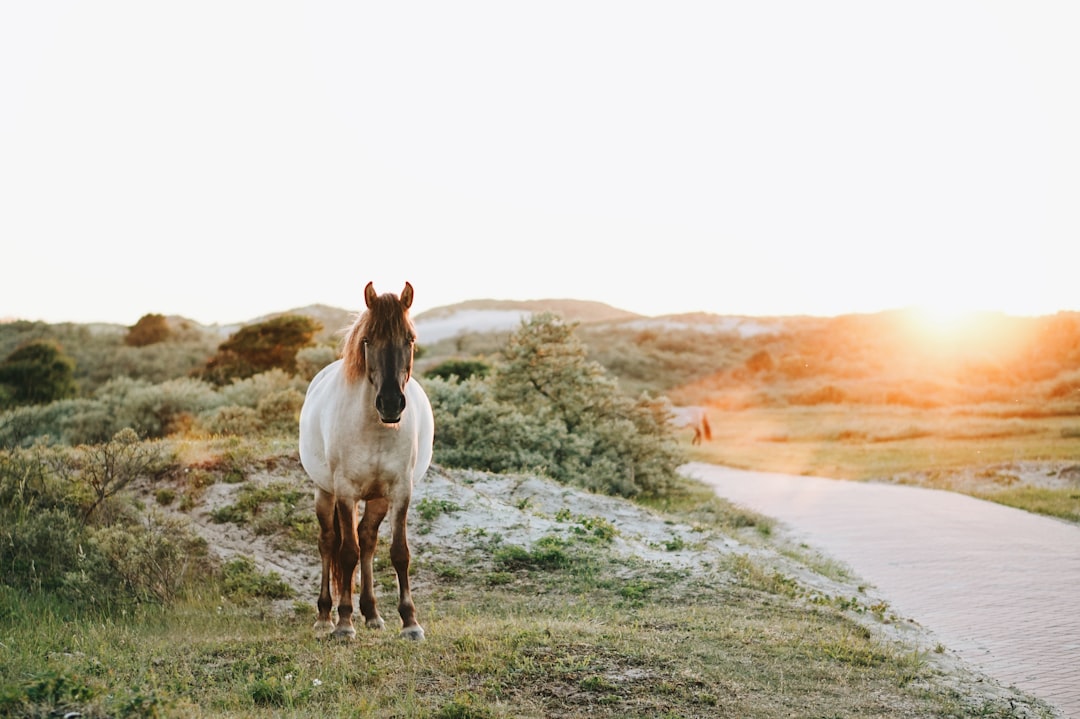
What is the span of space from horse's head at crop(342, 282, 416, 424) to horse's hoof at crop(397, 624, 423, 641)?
174cm

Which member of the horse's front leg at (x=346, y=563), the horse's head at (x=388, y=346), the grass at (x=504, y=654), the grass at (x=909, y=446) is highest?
the horse's head at (x=388, y=346)

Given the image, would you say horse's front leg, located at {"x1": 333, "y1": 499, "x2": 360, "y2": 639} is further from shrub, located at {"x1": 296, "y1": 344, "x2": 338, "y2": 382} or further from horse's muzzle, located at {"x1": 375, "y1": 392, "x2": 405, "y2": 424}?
shrub, located at {"x1": 296, "y1": 344, "x2": 338, "y2": 382}

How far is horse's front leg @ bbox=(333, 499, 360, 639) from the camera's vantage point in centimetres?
646

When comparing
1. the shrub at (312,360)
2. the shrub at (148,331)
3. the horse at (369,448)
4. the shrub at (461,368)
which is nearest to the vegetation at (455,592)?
the horse at (369,448)

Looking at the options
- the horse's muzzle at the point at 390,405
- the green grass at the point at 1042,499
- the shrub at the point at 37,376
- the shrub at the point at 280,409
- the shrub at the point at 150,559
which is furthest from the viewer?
the shrub at the point at 37,376

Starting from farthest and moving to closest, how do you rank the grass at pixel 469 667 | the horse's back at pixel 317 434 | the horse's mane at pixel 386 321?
1. the horse's back at pixel 317 434
2. the horse's mane at pixel 386 321
3. the grass at pixel 469 667

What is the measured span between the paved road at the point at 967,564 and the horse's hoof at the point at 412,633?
454 cm

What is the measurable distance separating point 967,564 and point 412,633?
8.17 metres

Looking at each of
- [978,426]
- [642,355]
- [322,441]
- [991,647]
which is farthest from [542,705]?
[642,355]

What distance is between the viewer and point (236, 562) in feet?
29.1

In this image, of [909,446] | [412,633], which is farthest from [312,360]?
[412,633]

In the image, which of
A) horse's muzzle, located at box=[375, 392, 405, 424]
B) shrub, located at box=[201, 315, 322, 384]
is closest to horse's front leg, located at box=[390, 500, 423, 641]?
horse's muzzle, located at box=[375, 392, 405, 424]

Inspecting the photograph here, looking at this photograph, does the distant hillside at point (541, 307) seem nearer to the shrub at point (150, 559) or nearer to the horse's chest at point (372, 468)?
the shrub at point (150, 559)

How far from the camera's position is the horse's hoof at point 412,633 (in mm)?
6297
